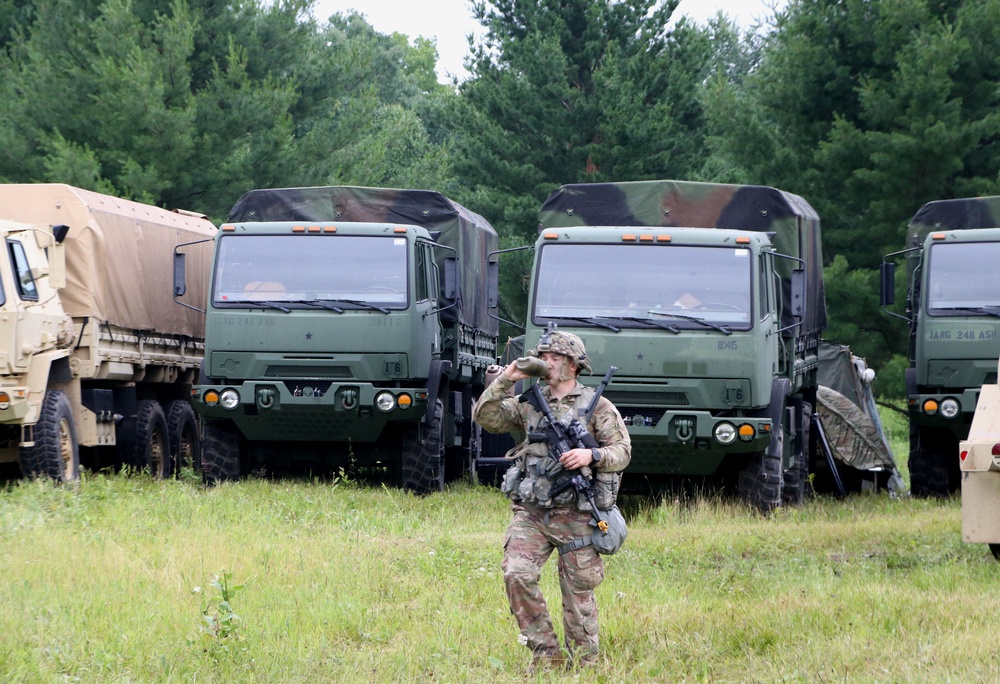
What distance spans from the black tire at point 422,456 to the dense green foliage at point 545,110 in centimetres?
1035

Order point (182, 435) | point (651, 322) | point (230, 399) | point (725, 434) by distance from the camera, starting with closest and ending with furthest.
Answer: point (725, 434) < point (651, 322) < point (230, 399) < point (182, 435)

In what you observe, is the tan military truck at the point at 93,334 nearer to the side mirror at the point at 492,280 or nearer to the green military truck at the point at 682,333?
the side mirror at the point at 492,280

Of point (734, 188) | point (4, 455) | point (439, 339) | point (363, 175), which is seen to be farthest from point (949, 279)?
point (363, 175)

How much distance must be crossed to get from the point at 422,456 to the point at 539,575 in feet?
24.0

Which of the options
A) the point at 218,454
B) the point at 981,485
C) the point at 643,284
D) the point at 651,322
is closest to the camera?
the point at 981,485

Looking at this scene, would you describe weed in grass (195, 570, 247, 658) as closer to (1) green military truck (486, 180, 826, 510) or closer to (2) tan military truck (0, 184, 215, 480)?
(1) green military truck (486, 180, 826, 510)

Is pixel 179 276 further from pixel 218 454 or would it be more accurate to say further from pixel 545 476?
pixel 545 476

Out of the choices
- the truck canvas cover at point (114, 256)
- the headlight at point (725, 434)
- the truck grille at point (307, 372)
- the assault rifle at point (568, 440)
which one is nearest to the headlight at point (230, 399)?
the truck grille at point (307, 372)

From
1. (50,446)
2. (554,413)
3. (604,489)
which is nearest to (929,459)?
(50,446)

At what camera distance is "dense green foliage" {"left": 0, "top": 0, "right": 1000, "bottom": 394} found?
2334 centimetres

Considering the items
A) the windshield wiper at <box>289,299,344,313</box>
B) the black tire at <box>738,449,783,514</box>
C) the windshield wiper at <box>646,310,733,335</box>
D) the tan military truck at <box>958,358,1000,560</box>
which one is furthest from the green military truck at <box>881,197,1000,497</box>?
the windshield wiper at <box>289,299,344,313</box>

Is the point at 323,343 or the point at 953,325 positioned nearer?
the point at 323,343

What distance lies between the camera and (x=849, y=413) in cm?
1617

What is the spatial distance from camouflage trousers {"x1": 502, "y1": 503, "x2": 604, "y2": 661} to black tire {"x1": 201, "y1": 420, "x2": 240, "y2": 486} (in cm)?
748
